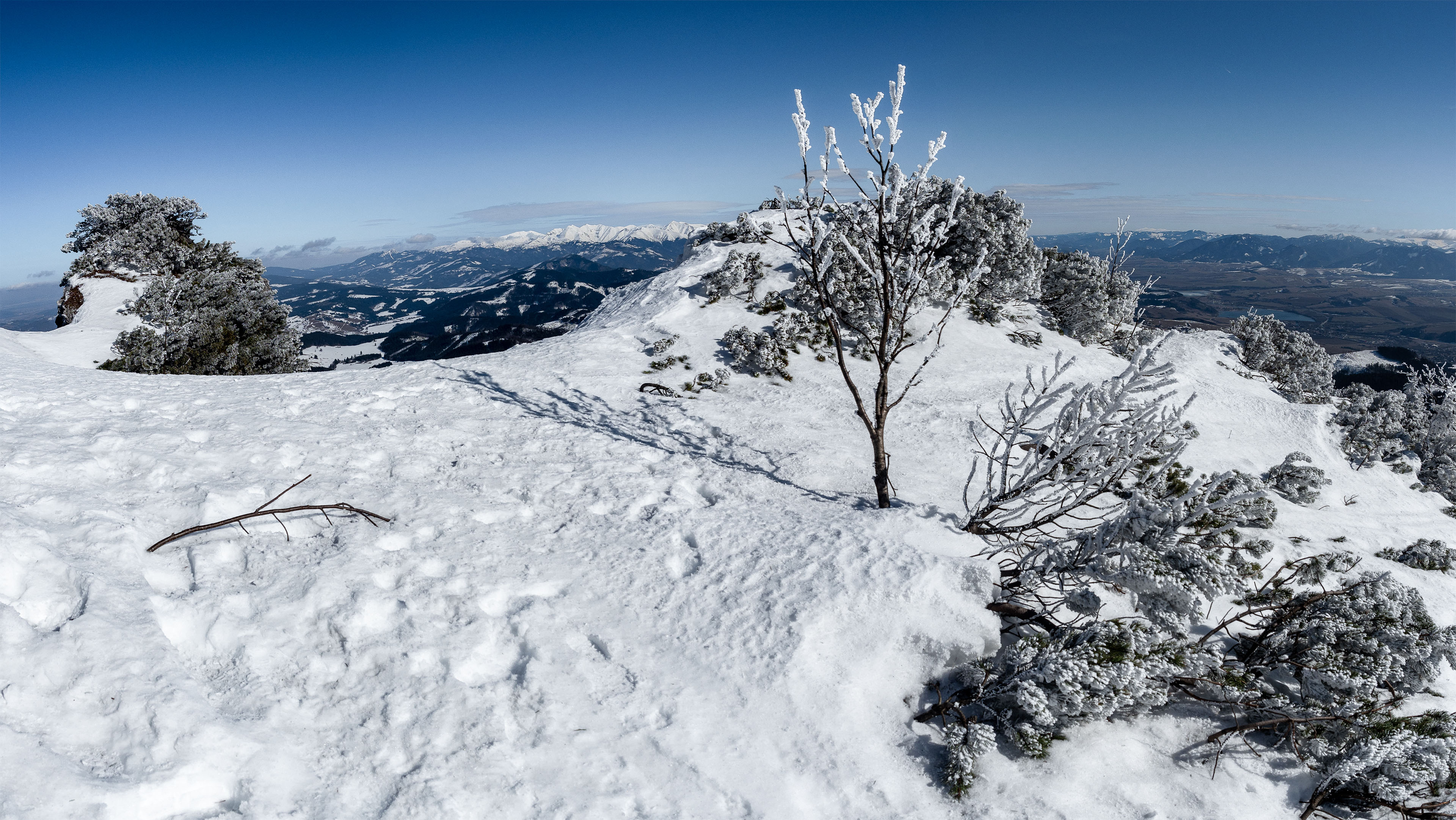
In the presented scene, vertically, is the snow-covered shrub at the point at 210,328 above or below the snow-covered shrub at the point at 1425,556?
above

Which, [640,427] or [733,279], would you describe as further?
[733,279]

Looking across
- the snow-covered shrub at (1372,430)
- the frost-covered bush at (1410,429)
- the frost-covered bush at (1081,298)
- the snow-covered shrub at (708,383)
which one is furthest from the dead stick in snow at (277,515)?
the frost-covered bush at (1081,298)

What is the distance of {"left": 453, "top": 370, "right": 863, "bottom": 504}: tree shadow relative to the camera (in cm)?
1012

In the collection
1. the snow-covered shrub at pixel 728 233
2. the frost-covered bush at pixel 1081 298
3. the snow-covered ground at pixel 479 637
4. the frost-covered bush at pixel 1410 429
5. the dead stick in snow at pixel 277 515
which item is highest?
the snow-covered shrub at pixel 728 233

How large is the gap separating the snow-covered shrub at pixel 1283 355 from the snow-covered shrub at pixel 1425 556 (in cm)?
2741

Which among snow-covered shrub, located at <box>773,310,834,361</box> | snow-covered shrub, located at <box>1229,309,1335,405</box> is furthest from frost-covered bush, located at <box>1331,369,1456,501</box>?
snow-covered shrub, located at <box>773,310,834,361</box>

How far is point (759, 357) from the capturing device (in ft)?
57.2

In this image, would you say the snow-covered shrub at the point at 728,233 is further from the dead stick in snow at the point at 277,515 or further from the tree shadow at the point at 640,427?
the dead stick in snow at the point at 277,515

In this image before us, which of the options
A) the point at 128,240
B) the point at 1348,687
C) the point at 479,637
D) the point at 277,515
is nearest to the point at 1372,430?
the point at 1348,687

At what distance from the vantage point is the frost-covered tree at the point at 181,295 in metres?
21.7

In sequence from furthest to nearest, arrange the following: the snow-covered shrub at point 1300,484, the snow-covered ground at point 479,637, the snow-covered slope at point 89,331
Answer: the snow-covered slope at point 89,331
the snow-covered shrub at point 1300,484
the snow-covered ground at point 479,637

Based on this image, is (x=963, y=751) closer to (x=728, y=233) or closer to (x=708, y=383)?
(x=708, y=383)

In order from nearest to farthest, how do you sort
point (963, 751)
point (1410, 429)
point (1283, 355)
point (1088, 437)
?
point (963, 751), point (1088, 437), point (1410, 429), point (1283, 355)

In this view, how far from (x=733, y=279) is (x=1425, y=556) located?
1964 centimetres
